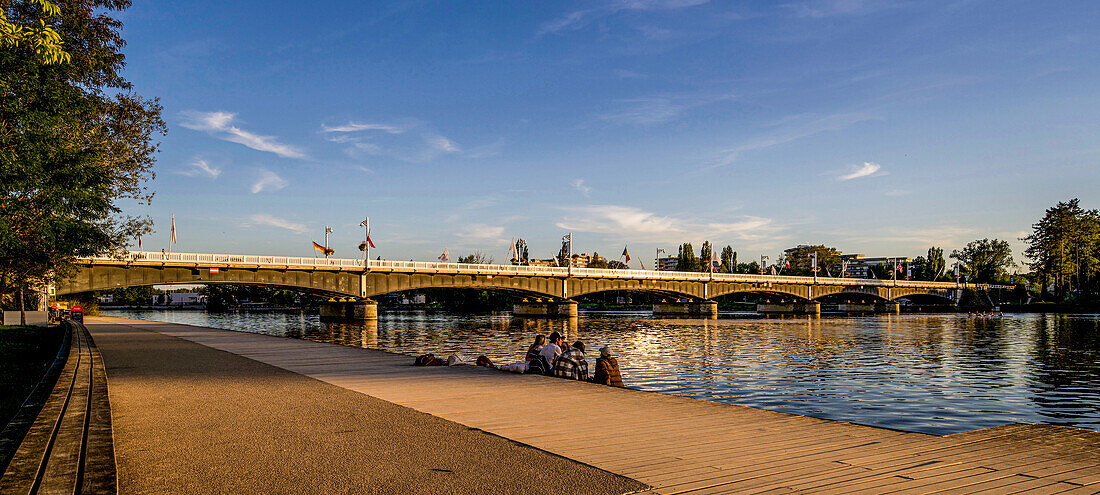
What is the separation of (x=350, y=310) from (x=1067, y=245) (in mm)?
144163

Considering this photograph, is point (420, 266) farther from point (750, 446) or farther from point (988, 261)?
point (988, 261)

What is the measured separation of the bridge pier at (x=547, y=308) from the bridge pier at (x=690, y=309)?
74.7 ft

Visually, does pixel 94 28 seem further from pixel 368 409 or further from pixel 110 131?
pixel 368 409

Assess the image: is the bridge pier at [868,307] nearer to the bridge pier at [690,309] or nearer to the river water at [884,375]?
the bridge pier at [690,309]

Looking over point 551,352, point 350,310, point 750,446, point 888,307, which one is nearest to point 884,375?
point 551,352

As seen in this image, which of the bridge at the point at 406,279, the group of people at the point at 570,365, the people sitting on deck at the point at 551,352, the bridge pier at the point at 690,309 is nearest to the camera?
the group of people at the point at 570,365

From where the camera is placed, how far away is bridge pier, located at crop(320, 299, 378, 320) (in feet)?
268

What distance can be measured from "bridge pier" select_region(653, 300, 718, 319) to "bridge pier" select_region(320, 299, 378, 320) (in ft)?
169

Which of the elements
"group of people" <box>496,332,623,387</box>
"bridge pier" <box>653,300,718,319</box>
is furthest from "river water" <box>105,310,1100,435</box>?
"bridge pier" <box>653,300,718,319</box>

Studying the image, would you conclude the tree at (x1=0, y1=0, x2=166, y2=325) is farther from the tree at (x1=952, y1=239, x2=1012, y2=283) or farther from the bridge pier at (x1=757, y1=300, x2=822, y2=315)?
the tree at (x1=952, y1=239, x2=1012, y2=283)

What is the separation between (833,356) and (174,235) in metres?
67.1

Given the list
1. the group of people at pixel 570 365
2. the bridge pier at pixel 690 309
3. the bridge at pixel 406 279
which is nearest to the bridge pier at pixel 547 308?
the bridge at pixel 406 279

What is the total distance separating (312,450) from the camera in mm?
8477

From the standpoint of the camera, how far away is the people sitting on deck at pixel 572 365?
17.1m
